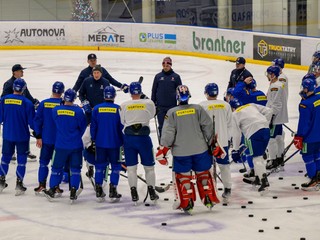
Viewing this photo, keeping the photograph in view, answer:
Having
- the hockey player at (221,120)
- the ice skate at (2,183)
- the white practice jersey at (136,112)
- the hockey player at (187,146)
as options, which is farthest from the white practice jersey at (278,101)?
the ice skate at (2,183)

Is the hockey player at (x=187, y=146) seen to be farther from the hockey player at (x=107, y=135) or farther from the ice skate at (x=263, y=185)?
the ice skate at (x=263, y=185)

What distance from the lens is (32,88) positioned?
1891cm

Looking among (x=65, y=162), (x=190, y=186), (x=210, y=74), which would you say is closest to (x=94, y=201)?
(x=65, y=162)

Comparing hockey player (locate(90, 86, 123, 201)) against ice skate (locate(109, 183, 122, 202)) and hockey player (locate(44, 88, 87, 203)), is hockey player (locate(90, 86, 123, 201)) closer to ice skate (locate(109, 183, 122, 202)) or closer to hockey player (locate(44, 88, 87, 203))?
ice skate (locate(109, 183, 122, 202))

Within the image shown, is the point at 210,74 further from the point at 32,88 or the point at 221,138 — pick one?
the point at 221,138

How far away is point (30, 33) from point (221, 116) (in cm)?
1892

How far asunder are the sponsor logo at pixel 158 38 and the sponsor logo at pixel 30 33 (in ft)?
9.31

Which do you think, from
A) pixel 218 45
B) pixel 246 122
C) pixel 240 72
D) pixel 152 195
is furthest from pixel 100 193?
pixel 218 45

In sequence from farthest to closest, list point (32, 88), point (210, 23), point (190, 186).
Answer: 1. point (210, 23)
2. point (32, 88)
3. point (190, 186)

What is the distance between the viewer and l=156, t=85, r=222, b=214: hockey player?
350 inches

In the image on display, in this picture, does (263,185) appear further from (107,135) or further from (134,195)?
(107,135)

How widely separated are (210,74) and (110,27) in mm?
7268

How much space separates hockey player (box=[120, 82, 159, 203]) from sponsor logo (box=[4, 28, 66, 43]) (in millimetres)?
18480

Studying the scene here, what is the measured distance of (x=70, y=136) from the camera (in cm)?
957
